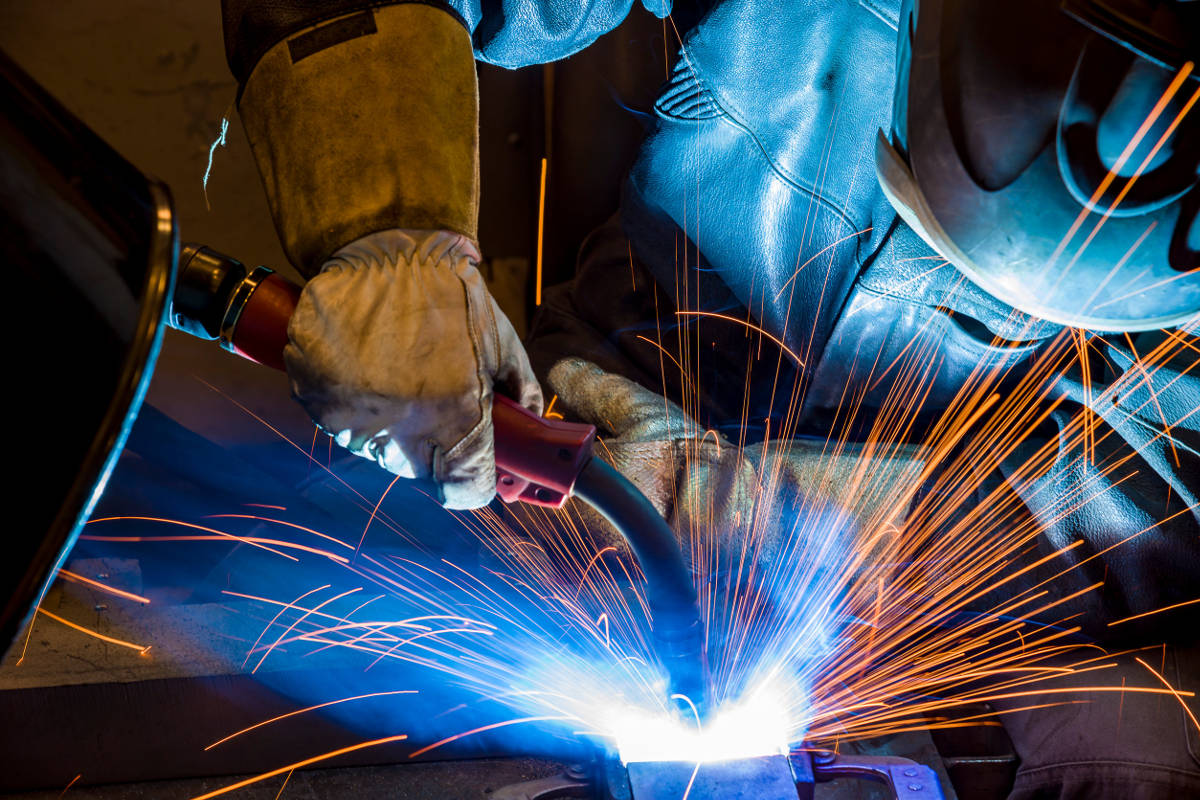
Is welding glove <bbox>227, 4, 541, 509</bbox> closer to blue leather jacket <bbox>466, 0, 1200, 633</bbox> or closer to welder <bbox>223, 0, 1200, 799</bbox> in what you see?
welder <bbox>223, 0, 1200, 799</bbox>

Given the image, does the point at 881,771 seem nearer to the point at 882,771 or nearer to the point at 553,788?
the point at 882,771

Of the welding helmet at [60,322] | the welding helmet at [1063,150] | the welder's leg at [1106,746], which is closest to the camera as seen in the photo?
the welding helmet at [60,322]

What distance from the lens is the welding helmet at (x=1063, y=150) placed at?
41.3 inches

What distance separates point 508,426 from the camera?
1173mm

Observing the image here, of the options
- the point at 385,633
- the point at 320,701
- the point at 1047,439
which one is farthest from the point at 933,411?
the point at 320,701

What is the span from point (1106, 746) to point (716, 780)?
2.74 feet

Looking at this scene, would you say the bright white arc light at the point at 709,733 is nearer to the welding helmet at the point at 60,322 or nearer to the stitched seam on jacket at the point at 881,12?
the welding helmet at the point at 60,322

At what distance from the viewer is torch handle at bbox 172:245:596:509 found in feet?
3.44

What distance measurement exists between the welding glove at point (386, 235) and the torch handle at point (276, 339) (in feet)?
0.09

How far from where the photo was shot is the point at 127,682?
1.41 meters

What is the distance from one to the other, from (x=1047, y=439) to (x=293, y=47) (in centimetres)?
175

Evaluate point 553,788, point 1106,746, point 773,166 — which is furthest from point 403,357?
point 1106,746

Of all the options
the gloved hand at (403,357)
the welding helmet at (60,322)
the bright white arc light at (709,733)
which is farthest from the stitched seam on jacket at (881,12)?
the welding helmet at (60,322)

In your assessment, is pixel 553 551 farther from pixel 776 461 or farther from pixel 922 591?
pixel 922 591
